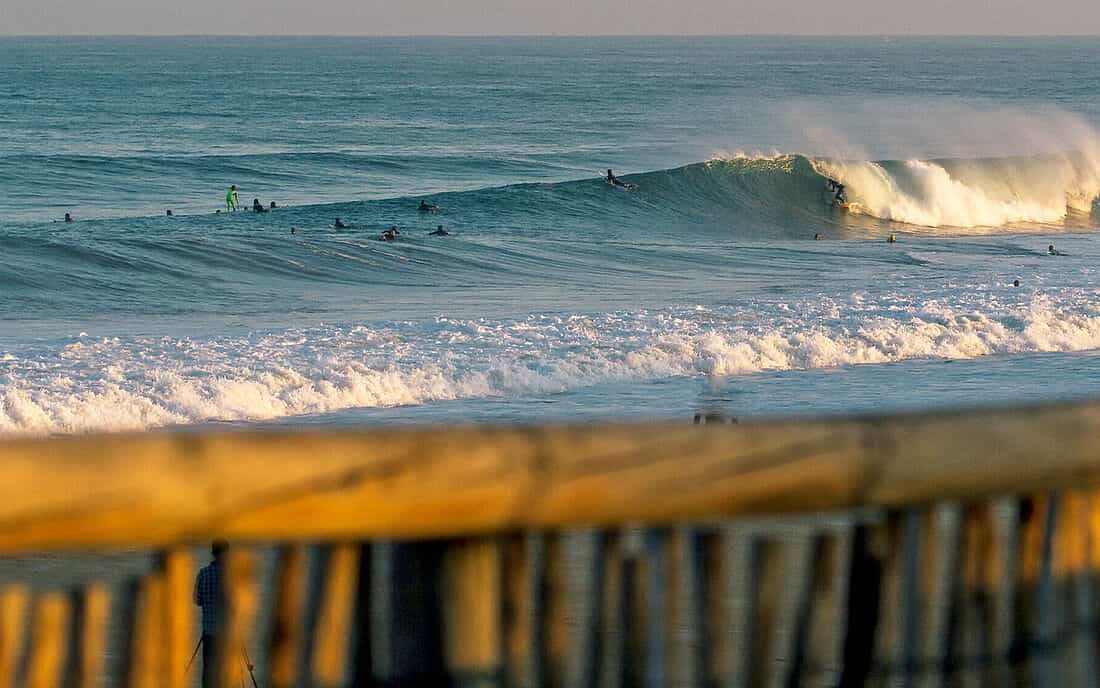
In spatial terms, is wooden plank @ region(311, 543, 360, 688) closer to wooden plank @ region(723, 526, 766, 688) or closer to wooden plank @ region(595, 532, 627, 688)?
wooden plank @ region(595, 532, 627, 688)

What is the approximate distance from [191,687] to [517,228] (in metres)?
30.2

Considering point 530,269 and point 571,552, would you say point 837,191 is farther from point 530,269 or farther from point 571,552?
point 571,552

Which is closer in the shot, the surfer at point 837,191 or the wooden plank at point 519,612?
the wooden plank at point 519,612


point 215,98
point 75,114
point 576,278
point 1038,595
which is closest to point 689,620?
point 1038,595

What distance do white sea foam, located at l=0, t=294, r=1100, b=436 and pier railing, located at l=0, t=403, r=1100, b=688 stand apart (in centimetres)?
962

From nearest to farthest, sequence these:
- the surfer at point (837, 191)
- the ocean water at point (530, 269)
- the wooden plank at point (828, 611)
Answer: the wooden plank at point (828, 611)
the ocean water at point (530, 269)
the surfer at point (837, 191)

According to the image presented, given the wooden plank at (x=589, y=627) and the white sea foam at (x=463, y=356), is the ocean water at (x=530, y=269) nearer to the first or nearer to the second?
the white sea foam at (x=463, y=356)

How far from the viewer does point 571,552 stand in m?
1.58

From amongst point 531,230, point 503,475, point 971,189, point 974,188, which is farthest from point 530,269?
point 503,475

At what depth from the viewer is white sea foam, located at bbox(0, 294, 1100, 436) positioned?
11.4 metres

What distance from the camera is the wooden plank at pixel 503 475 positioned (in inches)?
49.9

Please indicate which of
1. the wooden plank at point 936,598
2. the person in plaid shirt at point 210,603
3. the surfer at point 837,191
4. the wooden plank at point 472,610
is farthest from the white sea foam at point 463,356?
the surfer at point 837,191

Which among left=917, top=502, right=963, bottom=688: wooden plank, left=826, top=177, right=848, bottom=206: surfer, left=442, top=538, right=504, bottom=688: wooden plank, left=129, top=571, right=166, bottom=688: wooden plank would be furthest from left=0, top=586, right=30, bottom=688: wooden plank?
left=826, top=177, right=848, bottom=206: surfer

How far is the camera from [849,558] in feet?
4.88
